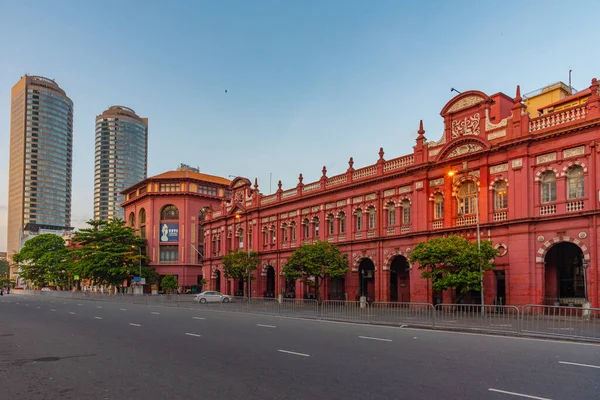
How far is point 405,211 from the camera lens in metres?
38.2

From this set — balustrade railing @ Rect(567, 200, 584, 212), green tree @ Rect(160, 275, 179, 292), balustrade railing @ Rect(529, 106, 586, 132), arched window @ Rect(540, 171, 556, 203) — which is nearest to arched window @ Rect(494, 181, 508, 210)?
arched window @ Rect(540, 171, 556, 203)

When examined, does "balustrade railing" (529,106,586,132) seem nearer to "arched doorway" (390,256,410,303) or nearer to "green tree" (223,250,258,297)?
"arched doorway" (390,256,410,303)

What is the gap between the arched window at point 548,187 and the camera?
29.3m

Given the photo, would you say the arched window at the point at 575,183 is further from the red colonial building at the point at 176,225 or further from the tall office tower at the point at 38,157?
the tall office tower at the point at 38,157

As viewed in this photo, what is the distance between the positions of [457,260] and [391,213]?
11.1 m

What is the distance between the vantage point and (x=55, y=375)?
1041 cm

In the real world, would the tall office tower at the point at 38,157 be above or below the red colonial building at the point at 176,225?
above

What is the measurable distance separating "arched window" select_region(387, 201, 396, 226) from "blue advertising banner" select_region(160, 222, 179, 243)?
50881 mm

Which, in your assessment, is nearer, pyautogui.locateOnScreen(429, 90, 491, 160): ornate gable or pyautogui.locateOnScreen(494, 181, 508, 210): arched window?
pyautogui.locateOnScreen(494, 181, 508, 210): arched window

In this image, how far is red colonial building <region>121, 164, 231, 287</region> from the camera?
271 feet

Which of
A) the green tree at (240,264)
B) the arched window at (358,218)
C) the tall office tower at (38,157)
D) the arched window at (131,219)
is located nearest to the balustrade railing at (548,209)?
the arched window at (358,218)

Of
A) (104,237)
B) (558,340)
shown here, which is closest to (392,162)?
(558,340)

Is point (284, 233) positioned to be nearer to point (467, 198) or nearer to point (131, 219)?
point (467, 198)

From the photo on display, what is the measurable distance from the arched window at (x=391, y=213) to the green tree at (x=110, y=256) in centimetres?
4753
